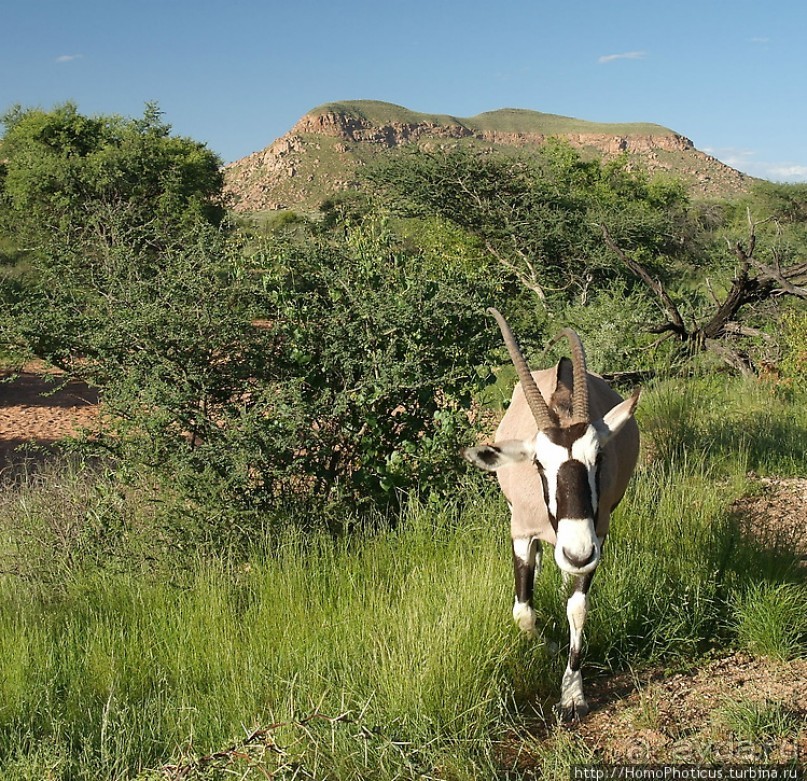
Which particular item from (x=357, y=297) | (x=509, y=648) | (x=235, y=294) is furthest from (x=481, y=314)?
(x=509, y=648)

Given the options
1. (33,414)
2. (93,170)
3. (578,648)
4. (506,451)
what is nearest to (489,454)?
(506,451)

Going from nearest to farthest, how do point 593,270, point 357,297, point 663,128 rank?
1. point 357,297
2. point 593,270
3. point 663,128

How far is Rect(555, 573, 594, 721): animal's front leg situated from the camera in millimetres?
3336

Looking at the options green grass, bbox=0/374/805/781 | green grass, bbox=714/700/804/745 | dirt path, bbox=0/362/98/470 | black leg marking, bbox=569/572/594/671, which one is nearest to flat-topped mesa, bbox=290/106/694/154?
dirt path, bbox=0/362/98/470

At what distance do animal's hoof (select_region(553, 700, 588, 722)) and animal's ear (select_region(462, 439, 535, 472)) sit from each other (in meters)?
1.00

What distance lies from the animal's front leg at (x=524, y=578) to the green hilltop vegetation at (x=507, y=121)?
78.5 metres

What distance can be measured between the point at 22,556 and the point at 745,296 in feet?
29.5

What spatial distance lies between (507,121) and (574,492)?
90.9m

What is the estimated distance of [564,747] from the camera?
297cm

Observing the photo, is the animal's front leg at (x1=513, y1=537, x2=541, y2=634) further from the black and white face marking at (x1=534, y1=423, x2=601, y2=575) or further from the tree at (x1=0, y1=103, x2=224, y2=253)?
the tree at (x1=0, y1=103, x2=224, y2=253)

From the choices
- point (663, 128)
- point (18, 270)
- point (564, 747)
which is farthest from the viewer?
point (663, 128)

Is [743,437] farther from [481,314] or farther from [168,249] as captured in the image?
[168,249]

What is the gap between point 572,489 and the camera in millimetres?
3104

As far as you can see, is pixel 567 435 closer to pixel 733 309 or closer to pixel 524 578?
pixel 524 578
